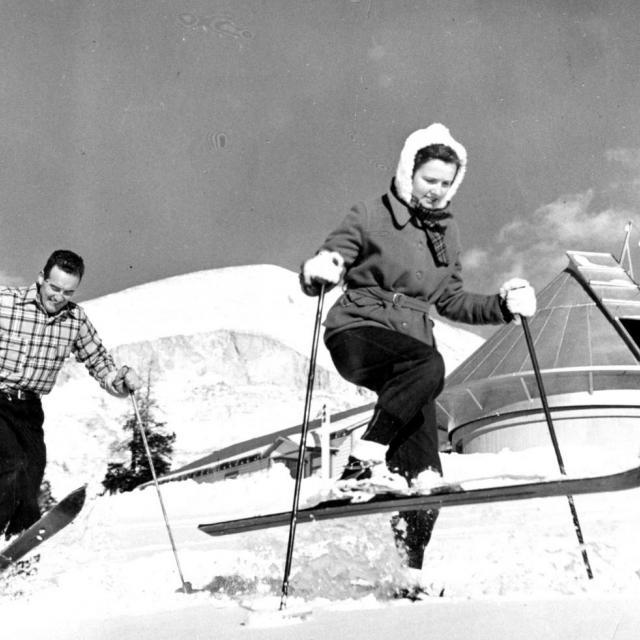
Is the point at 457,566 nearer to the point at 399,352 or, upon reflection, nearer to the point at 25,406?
the point at 399,352

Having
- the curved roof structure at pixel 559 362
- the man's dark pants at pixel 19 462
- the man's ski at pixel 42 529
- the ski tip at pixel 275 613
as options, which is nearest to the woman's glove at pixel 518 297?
the ski tip at pixel 275 613

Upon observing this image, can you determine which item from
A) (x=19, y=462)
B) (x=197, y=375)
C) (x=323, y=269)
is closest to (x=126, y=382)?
(x=19, y=462)

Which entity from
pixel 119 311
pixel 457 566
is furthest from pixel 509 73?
pixel 119 311

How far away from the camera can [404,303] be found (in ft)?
10.9

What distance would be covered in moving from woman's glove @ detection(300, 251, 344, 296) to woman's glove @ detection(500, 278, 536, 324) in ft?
2.21

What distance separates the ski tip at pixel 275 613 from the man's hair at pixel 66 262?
1.77 meters

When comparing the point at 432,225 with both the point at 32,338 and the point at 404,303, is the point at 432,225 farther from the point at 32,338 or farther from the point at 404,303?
the point at 32,338

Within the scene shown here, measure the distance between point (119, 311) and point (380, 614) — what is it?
236ft

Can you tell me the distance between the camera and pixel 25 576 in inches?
148

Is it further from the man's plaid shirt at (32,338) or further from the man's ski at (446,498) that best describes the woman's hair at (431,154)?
the man's plaid shirt at (32,338)

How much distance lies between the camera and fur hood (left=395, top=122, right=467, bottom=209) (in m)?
3.43

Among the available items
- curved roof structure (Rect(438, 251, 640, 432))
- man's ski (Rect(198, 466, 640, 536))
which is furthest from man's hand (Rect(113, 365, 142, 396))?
curved roof structure (Rect(438, 251, 640, 432))

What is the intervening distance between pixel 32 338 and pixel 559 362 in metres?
14.4

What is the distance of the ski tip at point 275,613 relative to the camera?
2268 millimetres
